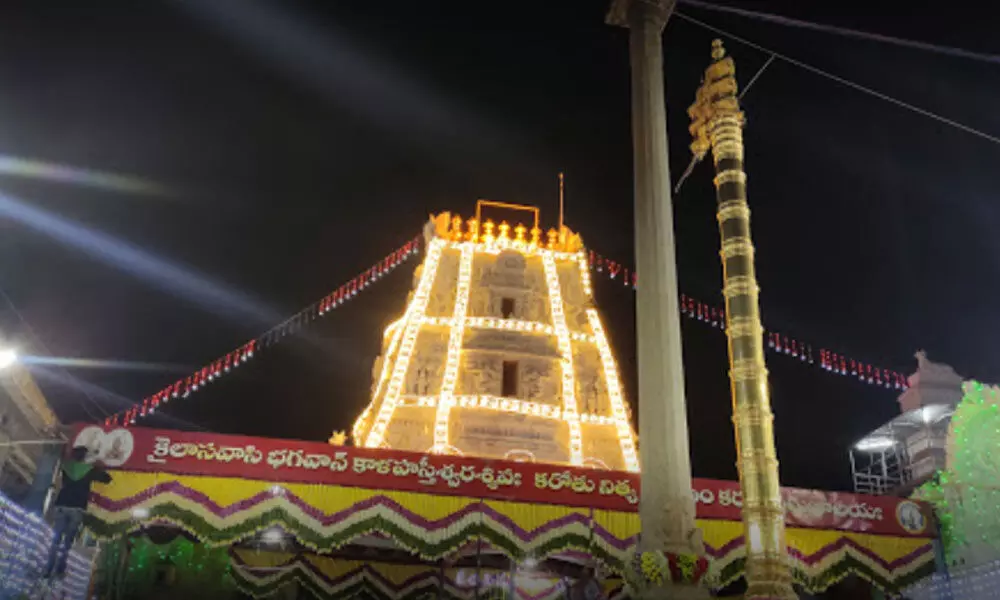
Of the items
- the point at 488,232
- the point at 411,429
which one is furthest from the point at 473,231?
the point at 411,429

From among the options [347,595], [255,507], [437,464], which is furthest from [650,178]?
[347,595]

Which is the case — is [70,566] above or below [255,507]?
below

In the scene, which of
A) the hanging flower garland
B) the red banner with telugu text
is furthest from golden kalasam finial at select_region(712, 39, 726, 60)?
the hanging flower garland

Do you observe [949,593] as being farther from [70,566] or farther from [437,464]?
[70,566]

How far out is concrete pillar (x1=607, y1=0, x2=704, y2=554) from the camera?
10789 mm

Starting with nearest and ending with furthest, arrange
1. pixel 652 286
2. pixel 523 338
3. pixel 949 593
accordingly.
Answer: pixel 652 286, pixel 949 593, pixel 523 338

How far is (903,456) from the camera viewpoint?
24.9 m

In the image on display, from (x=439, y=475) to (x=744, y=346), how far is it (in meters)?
5.95

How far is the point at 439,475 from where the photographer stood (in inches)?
553

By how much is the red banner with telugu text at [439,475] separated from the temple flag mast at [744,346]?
3126mm

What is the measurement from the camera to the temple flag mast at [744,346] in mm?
10586

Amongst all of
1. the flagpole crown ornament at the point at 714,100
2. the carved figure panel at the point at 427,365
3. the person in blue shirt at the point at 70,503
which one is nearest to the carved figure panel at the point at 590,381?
the carved figure panel at the point at 427,365

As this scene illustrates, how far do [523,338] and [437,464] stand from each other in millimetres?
8713

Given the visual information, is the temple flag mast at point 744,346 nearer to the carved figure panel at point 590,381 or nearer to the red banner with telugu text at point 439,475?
the red banner with telugu text at point 439,475
